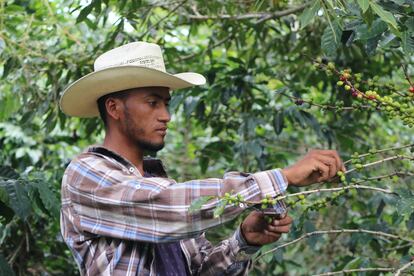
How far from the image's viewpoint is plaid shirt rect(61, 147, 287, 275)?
2004 millimetres

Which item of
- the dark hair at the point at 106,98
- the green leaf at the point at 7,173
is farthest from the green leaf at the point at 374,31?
the green leaf at the point at 7,173

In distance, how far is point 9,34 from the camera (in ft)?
13.1

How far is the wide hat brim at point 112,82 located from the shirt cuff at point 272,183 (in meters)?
0.54

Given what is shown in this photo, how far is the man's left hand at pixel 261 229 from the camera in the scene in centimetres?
222

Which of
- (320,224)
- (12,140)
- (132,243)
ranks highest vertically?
(132,243)

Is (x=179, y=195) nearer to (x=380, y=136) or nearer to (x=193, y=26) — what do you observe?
(x=193, y=26)

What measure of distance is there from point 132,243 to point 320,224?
2498 mm

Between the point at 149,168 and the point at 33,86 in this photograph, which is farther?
the point at 33,86

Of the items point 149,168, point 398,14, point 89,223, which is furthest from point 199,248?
point 398,14

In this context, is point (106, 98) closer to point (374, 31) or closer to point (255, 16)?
point (374, 31)

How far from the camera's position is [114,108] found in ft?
7.94

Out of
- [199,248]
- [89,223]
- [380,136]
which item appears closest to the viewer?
[89,223]

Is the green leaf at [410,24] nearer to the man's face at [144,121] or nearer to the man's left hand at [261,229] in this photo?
the man's left hand at [261,229]

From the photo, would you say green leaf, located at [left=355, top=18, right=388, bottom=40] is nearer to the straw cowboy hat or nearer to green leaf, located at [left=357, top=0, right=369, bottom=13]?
green leaf, located at [left=357, top=0, right=369, bottom=13]
